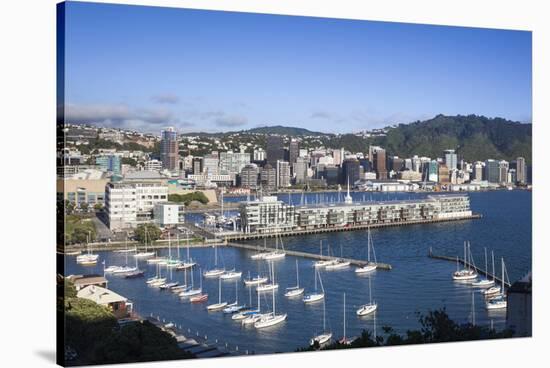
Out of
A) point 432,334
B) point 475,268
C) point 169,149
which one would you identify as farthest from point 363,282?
point 169,149

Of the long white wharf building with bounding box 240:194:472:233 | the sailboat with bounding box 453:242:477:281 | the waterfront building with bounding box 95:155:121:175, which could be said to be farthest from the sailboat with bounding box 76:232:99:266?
the sailboat with bounding box 453:242:477:281

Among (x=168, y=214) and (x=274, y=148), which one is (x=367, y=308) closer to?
(x=274, y=148)

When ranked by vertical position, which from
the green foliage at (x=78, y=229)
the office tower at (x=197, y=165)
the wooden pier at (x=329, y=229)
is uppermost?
the office tower at (x=197, y=165)

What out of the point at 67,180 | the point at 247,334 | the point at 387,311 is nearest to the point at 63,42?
the point at 67,180

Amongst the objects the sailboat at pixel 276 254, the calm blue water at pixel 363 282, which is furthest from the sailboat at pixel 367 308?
the sailboat at pixel 276 254

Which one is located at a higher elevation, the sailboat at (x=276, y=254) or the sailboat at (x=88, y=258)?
the sailboat at (x=88, y=258)

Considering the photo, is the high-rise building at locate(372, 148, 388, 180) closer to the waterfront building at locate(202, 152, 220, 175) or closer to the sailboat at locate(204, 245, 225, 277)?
the waterfront building at locate(202, 152, 220, 175)

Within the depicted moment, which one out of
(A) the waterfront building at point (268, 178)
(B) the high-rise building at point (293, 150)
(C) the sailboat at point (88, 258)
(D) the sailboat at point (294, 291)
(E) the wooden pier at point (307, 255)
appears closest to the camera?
(C) the sailboat at point (88, 258)

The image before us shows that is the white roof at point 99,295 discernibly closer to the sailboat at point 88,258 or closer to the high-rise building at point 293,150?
the sailboat at point 88,258
